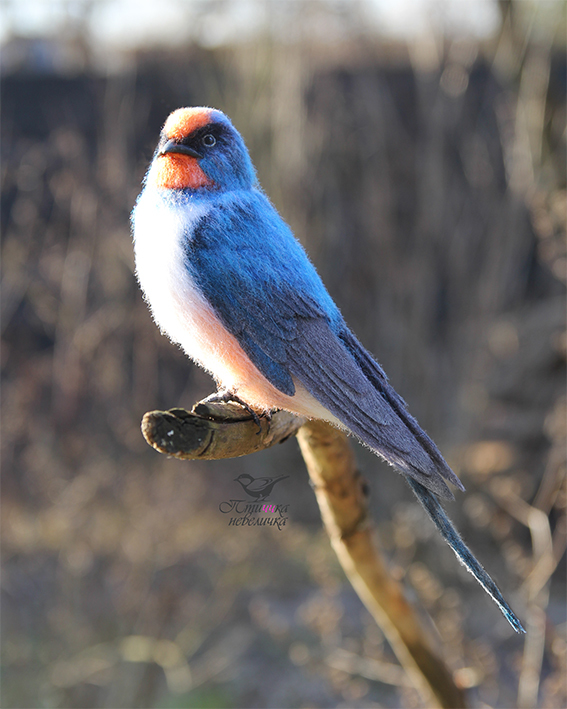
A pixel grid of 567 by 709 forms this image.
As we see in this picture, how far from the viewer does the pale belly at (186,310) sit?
1.78m

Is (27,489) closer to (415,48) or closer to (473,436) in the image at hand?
(473,436)

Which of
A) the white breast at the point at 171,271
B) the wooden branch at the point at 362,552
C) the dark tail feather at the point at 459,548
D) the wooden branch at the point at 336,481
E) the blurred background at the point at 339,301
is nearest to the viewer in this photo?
the dark tail feather at the point at 459,548

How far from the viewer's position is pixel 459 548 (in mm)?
1574

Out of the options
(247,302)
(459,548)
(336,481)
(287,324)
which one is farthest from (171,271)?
(459,548)

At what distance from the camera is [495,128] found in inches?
297

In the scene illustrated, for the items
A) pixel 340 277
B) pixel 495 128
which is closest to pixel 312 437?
pixel 340 277

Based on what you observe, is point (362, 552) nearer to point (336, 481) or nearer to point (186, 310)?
Answer: point (336, 481)

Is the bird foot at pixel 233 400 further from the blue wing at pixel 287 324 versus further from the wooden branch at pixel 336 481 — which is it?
the blue wing at pixel 287 324

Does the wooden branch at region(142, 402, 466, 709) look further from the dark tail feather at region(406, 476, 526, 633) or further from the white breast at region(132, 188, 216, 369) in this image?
the dark tail feather at region(406, 476, 526, 633)

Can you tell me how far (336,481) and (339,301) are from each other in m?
5.64

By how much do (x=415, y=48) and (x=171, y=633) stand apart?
250 inches

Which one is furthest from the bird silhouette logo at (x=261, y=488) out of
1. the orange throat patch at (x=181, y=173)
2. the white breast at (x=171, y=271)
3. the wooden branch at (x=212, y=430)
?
the orange throat patch at (x=181, y=173)

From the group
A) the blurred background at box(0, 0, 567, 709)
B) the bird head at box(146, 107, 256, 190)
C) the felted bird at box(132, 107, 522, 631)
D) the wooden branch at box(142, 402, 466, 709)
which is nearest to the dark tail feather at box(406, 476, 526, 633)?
the felted bird at box(132, 107, 522, 631)

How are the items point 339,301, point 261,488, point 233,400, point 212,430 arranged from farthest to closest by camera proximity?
point 339,301 → point 261,488 → point 233,400 → point 212,430
